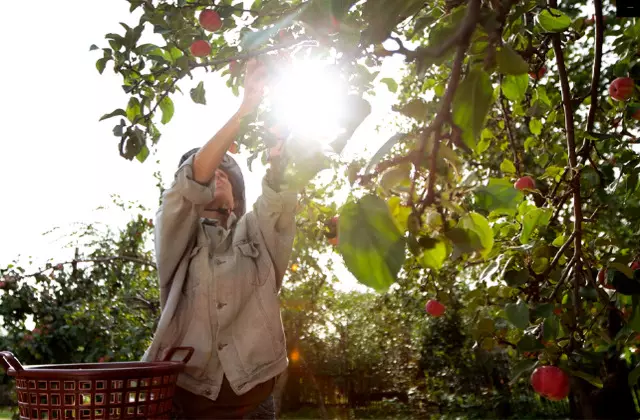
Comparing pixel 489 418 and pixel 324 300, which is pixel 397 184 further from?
pixel 489 418

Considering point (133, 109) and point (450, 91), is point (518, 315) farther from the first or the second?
point (133, 109)

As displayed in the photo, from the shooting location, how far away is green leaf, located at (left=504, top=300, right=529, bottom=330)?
2.55ft

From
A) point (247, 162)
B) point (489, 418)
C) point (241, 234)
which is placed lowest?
point (489, 418)

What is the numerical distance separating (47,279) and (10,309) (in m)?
0.41

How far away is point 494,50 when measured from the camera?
45cm

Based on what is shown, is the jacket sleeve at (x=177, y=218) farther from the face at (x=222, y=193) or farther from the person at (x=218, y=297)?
the face at (x=222, y=193)

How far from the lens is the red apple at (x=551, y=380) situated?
86 centimetres

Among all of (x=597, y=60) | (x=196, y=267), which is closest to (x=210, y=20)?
(x=196, y=267)

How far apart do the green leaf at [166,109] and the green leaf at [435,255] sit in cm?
135

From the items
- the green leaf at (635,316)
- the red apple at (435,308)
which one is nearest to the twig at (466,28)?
the green leaf at (635,316)

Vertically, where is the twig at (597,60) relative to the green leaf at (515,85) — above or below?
above

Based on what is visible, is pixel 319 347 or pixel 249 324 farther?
pixel 319 347

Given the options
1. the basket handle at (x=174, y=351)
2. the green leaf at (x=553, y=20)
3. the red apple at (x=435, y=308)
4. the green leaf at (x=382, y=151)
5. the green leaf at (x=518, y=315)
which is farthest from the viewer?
the red apple at (x=435, y=308)

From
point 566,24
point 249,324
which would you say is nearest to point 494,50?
point 566,24
